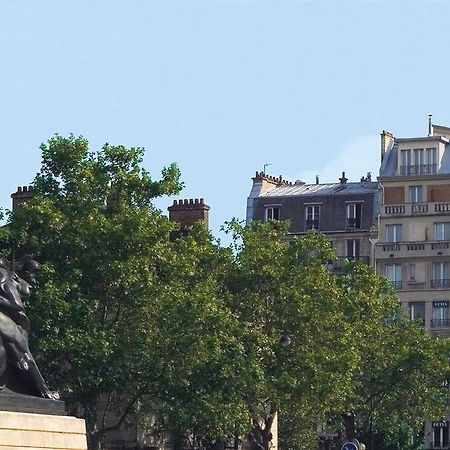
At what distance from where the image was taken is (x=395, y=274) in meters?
108

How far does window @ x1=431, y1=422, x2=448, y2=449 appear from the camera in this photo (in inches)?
4301

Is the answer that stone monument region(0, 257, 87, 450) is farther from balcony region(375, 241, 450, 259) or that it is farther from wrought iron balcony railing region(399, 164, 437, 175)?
wrought iron balcony railing region(399, 164, 437, 175)

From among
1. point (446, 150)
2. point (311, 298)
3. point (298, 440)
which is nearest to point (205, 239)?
point (311, 298)

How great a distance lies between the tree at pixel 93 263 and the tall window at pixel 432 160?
159 ft

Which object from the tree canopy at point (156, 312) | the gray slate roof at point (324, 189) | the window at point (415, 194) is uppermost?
the gray slate roof at point (324, 189)

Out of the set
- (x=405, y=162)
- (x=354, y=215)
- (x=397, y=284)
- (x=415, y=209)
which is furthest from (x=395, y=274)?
(x=405, y=162)

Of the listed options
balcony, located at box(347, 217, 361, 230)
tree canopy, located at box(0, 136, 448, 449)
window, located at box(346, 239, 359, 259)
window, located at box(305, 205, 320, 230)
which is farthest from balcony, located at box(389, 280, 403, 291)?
tree canopy, located at box(0, 136, 448, 449)

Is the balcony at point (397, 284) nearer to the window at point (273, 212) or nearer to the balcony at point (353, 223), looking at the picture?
the balcony at point (353, 223)

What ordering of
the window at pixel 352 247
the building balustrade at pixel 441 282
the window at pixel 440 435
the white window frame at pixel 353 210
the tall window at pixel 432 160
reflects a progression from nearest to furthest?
the building balustrade at pixel 441 282 → the window at pixel 440 435 → the window at pixel 352 247 → the tall window at pixel 432 160 → the white window frame at pixel 353 210

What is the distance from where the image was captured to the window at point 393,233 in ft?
358

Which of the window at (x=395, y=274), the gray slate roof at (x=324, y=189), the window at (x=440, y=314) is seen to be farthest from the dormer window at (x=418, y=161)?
the window at (x=440, y=314)

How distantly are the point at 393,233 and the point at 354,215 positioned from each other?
289cm

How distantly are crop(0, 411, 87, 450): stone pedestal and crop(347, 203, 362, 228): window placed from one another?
76.1 metres

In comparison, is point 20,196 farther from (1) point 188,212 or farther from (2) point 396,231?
(2) point 396,231
